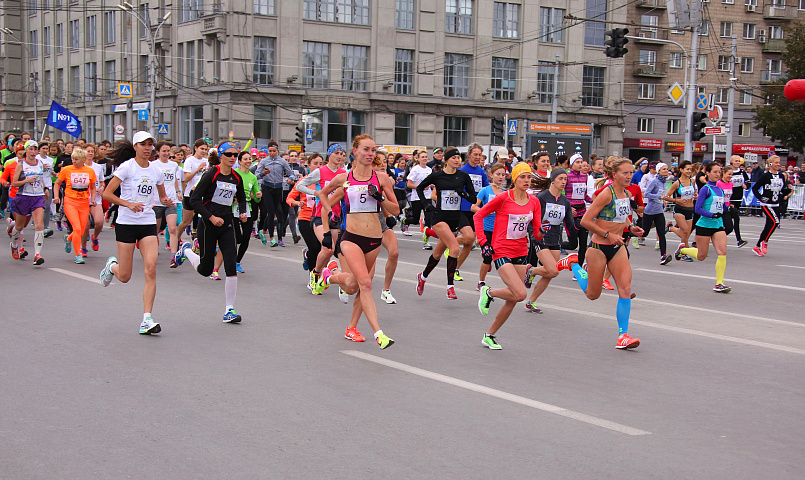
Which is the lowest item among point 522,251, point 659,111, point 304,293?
point 304,293

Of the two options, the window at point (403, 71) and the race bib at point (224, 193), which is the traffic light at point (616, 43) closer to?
the race bib at point (224, 193)

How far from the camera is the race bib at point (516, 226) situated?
8031 millimetres

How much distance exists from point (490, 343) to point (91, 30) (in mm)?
56297

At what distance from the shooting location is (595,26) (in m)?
53.6

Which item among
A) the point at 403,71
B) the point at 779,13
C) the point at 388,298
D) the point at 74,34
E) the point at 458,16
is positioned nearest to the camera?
the point at 388,298

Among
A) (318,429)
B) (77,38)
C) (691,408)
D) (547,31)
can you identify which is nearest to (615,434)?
(691,408)

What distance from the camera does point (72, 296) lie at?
10.2 metres

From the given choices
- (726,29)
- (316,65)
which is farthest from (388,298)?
(726,29)

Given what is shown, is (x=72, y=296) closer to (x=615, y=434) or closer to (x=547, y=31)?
(x=615, y=434)

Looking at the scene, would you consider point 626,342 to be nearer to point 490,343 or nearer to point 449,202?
point 490,343

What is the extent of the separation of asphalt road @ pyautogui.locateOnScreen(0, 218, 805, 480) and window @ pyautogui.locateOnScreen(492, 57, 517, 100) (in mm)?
41304

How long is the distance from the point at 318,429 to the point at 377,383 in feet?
3.88

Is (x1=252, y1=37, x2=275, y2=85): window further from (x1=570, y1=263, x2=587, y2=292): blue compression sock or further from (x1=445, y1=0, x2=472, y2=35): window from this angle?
(x1=570, y1=263, x2=587, y2=292): blue compression sock

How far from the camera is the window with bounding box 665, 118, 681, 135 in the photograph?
63719 millimetres
